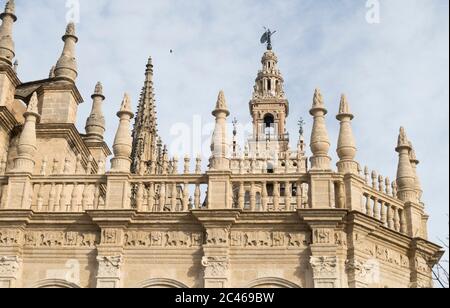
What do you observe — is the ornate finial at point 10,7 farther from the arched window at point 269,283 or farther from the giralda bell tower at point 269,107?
the giralda bell tower at point 269,107

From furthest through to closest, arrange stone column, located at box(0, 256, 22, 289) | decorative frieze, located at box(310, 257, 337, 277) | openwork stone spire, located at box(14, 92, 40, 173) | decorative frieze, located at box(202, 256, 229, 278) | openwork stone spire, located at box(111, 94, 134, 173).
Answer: openwork stone spire, located at box(14, 92, 40, 173) → openwork stone spire, located at box(111, 94, 134, 173) → stone column, located at box(0, 256, 22, 289) → decorative frieze, located at box(202, 256, 229, 278) → decorative frieze, located at box(310, 257, 337, 277)

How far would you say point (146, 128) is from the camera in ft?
154

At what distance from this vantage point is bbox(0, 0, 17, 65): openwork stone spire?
72.5 feet

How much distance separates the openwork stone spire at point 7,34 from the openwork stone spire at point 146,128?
2035 cm

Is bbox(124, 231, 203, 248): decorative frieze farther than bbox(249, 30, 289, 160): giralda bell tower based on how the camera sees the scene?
No

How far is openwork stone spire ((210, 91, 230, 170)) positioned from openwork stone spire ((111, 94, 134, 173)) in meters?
1.97

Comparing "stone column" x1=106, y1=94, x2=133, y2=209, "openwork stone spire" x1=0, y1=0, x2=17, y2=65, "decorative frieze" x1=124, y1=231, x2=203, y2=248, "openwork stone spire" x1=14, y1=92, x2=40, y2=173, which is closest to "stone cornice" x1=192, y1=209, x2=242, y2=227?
"decorative frieze" x1=124, y1=231, x2=203, y2=248

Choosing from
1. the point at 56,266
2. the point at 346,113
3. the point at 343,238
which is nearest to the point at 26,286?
the point at 56,266

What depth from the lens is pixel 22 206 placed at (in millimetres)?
17875

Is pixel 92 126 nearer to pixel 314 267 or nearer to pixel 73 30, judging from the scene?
pixel 73 30

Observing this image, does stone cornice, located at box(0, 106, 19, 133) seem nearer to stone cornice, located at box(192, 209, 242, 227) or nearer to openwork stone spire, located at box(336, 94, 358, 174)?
stone cornice, located at box(192, 209, 242, 227)

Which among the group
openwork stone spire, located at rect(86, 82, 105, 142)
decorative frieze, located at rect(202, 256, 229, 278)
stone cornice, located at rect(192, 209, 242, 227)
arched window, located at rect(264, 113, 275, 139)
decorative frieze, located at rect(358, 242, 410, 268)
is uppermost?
arched window, located at rect(264, 113, 275, 139)
